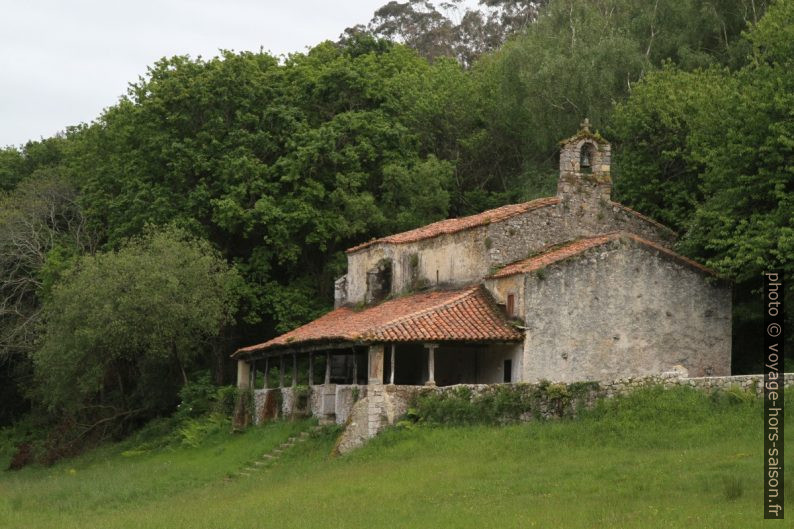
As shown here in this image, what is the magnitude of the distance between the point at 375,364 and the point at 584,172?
1082 cm

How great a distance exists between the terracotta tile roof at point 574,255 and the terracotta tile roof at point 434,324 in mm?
1241

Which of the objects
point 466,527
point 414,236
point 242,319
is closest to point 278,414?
point 414,236

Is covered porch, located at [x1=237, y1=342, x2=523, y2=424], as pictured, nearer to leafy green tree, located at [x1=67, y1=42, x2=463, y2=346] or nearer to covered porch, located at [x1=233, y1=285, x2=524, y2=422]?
covered porch, located at [x1=233, y1=285, x2=524, y2=422]

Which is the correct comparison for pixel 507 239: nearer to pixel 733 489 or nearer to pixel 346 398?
pixel 346 398

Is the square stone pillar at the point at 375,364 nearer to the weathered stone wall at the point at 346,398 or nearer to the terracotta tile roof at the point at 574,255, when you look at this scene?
the weathered stone wall at the point at 346,398

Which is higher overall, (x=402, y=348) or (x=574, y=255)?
(x=574, y=255)

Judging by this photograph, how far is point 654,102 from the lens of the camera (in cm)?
4494

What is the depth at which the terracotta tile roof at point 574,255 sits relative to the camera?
36.3m

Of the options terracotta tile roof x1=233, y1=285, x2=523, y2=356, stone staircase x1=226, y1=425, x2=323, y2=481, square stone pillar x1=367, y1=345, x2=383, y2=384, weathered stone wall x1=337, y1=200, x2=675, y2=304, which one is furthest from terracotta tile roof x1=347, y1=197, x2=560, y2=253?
stone staircase x1=226, y1=425, x2=323, y2=481

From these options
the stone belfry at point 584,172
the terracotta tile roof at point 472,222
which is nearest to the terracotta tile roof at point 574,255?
the terracotta tile roof at point 472,222

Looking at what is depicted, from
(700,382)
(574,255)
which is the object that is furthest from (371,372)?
(700,382)

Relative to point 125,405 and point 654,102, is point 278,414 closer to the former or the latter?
point 125,405

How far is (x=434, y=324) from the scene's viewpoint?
35.9 meters

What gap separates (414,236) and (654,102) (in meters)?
9.84
